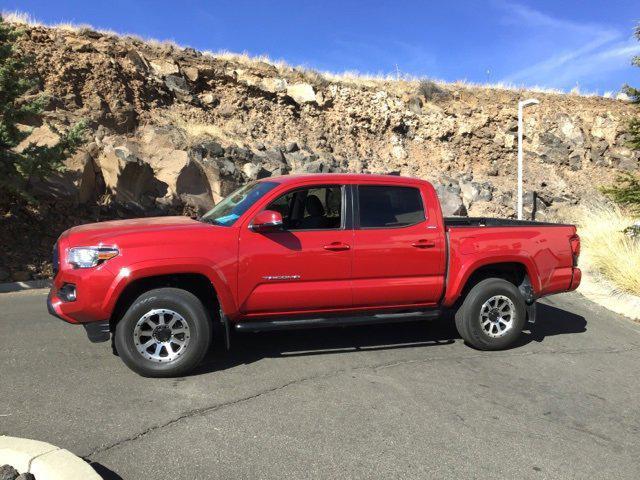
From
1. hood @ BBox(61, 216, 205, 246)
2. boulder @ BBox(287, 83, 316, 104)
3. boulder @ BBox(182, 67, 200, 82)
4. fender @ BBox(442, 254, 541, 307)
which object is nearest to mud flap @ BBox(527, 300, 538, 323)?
fender @ BBox(442, 254, 541, 307)

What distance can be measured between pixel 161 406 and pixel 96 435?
2.04ft

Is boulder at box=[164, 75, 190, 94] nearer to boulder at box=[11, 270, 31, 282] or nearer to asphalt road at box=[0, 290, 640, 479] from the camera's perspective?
boulder at box=[11, 270, 31, 282]

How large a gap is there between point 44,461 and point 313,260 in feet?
9.76

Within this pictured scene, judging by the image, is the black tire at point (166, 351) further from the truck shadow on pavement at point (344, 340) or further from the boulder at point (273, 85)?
the boulder at point (273, 85)

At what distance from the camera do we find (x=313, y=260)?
17.9 ft

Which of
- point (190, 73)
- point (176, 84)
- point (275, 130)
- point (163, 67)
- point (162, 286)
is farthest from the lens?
point (275, 130)

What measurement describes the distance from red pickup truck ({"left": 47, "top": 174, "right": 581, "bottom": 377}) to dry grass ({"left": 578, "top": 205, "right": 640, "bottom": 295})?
13.5ft

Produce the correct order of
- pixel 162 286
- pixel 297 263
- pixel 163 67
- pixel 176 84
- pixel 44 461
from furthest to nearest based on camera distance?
pixel 163 67, pixel 176 84, pixel 297 263, pixel 162 286, pixel 44 461

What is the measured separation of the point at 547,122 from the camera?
2877 centimetres

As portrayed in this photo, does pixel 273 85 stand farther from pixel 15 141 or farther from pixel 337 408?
pixel 337 408

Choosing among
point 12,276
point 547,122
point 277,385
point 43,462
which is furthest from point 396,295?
point 547,122

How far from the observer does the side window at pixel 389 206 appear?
5852mm

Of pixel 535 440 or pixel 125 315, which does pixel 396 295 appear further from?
pixel 125 315

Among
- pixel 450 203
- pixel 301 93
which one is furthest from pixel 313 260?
pixel 301 93
